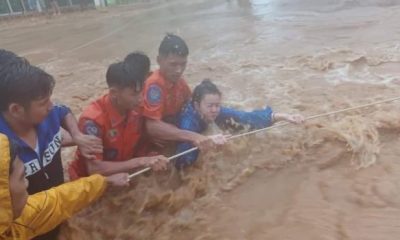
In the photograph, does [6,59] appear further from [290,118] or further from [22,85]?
[290,118]

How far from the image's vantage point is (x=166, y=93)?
4.07 metres

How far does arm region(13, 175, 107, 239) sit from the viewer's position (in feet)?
8.32

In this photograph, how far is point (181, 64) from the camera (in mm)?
3955

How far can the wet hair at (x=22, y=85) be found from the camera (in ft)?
8.59

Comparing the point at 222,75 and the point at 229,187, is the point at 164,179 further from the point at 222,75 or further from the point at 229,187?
the point at 222,75

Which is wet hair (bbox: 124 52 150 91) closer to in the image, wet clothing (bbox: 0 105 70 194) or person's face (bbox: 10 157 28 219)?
wet clothing (bbox: 0 105 70 194)

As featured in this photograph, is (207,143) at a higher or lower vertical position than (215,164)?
higher

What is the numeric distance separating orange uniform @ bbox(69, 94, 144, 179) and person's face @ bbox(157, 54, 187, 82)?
0.49 meters

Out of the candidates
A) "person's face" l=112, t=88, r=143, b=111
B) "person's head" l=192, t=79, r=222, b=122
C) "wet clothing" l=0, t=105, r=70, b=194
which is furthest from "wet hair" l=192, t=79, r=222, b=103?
"wet clothing" l=0, t=105, r=70, b=194

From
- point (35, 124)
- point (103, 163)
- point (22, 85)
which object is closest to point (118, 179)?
point (103, 163)

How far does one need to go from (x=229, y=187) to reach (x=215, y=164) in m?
0.39

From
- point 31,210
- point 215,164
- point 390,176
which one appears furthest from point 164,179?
point 390,176

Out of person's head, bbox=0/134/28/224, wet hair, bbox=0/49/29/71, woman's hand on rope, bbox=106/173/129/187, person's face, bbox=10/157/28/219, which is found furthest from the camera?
woman's hand on rope, bbox=106/173/129/187

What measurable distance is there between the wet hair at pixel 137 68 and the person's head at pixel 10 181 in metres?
1.21
